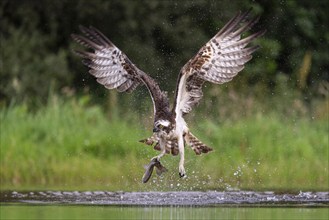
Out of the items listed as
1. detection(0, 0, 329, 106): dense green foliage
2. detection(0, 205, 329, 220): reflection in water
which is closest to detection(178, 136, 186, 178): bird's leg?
detection(0, 205, 329, 220): reflection in water

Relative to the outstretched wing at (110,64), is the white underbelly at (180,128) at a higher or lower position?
lower

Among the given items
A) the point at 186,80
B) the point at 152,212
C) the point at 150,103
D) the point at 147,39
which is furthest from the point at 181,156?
the point at 147,39

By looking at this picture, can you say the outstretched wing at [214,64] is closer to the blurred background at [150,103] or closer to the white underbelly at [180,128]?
the white underbelly at [180,128]

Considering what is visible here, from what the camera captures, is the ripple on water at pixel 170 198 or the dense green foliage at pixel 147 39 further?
the dense green foliage at pixel 147 39

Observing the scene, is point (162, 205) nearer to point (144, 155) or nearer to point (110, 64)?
point (110, 64)

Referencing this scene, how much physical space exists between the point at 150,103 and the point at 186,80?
676cm

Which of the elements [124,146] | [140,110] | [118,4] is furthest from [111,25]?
[124,146]

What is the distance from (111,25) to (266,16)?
279cm

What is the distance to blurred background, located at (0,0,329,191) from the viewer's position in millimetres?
17250

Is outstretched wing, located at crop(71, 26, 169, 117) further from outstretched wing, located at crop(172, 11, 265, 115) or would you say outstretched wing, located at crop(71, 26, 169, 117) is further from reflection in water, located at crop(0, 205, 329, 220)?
reflection in water, located at crop(0, 205, 329, 220)

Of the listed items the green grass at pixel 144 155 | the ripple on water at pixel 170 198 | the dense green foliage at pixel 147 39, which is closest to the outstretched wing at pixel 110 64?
the ripple on water at pixel 170 198

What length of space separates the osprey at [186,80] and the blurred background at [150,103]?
4.87 ft

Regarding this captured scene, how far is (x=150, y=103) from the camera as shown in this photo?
2152 cm

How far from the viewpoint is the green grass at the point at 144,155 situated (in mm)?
17016
